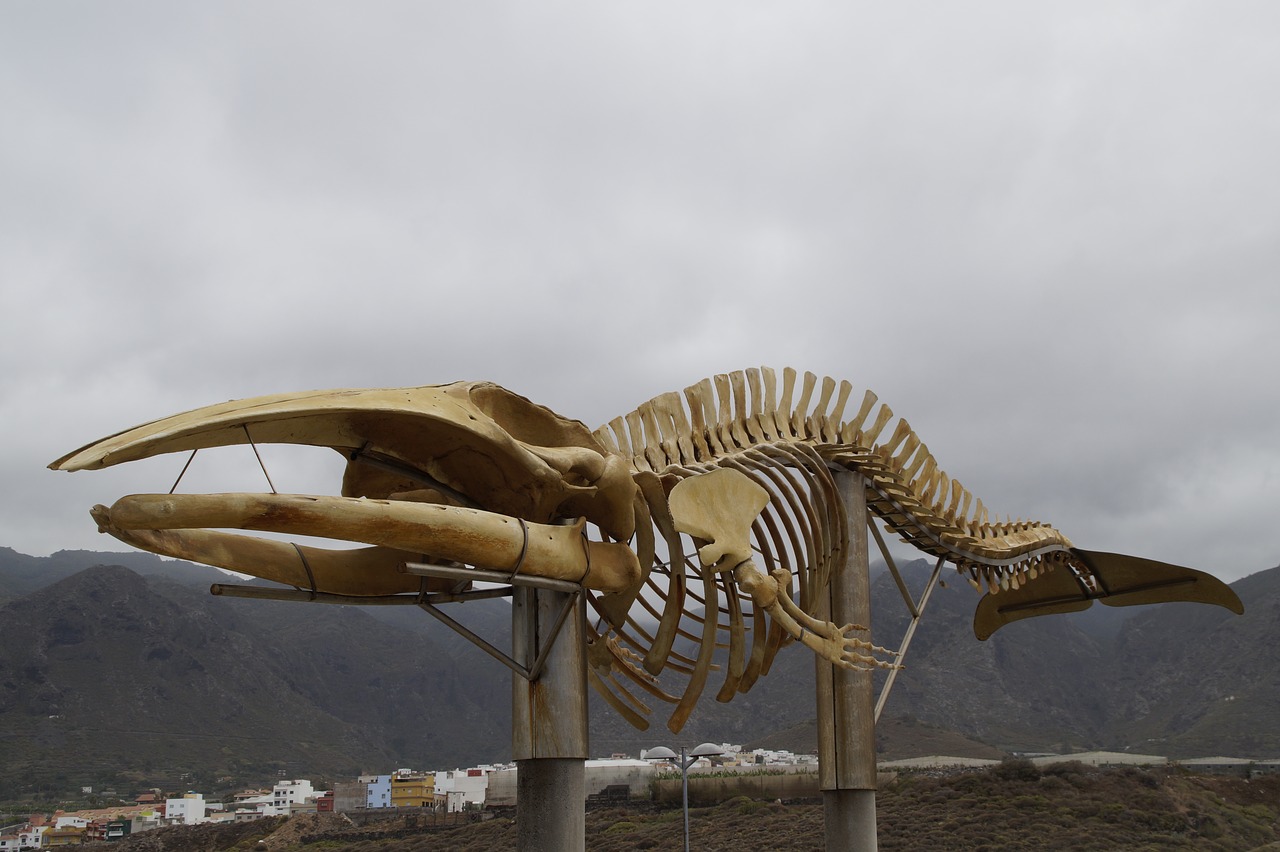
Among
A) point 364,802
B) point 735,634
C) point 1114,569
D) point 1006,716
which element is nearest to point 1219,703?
point 1006,716

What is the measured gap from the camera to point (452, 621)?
27.0 feet

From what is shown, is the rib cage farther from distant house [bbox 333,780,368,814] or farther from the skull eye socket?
distant house [bbox 333,780,368,814]

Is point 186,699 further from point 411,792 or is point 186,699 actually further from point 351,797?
point 411,792

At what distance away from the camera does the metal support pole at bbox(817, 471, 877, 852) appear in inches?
457

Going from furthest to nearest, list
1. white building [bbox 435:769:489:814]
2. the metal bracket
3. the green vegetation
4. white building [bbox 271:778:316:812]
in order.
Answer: white building [bbox 271:778:316:812] < white building [bbox 435:769:489:814] < the green vegetation < the metal bracket

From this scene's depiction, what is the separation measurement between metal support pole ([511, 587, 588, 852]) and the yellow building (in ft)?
178

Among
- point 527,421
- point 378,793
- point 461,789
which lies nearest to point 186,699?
point 378,793

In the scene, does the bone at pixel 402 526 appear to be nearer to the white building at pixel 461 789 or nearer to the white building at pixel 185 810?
the white building at pixel 461 789

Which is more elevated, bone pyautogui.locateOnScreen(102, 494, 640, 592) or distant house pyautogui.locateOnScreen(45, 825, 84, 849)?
bone pyautogui.locateOnScreen(102, 494, 640, 592)

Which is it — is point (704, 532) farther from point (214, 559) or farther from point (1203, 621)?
point (1203, 621)

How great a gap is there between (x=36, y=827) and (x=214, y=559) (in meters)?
57.6

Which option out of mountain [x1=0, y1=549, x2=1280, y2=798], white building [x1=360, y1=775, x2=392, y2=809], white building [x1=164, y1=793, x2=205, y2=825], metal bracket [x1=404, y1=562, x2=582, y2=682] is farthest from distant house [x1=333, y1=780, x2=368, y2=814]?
metal bracket [x1=404, y1=562, x2=582, y2=682]

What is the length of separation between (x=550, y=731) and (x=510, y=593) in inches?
44.6

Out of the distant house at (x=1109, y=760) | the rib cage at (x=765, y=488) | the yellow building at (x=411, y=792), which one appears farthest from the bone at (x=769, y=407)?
the yellow building at (x=411, y=792)
